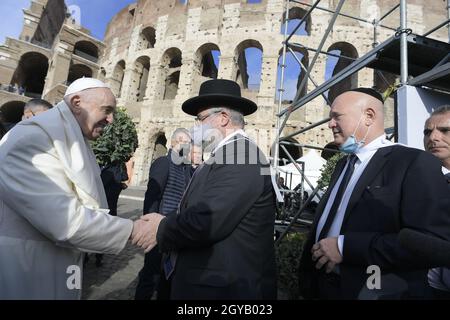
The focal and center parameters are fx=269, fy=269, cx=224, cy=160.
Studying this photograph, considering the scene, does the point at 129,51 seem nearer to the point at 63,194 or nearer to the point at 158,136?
the point at 158,136

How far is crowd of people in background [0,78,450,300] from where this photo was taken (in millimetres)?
1365

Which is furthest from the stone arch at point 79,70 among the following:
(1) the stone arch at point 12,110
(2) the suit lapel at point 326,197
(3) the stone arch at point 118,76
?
(2) the suit lapel at point 326,197

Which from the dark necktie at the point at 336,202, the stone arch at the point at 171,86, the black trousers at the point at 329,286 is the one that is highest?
the stone arch at the point at 171,86

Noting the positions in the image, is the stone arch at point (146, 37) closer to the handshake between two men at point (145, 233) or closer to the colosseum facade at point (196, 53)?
the colosseum facade at point (196, 53)

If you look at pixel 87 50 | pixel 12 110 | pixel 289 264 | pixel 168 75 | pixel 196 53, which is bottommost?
pixel 289 264

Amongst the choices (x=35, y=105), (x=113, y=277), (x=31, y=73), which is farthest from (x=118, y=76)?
(x=113, y=277)

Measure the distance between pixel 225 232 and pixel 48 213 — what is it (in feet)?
3.04

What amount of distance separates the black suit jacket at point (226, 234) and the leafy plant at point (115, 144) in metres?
4.10

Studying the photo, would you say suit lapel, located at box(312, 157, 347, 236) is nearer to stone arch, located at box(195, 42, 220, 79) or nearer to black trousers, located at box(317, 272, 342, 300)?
black trousers, located at box(317, 272, 342, 300)

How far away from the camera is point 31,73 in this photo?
93.7 ft

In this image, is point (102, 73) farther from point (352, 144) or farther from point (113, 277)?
point (352, 144)

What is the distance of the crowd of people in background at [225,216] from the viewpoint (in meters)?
1.37

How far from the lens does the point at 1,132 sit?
2.79 metres
